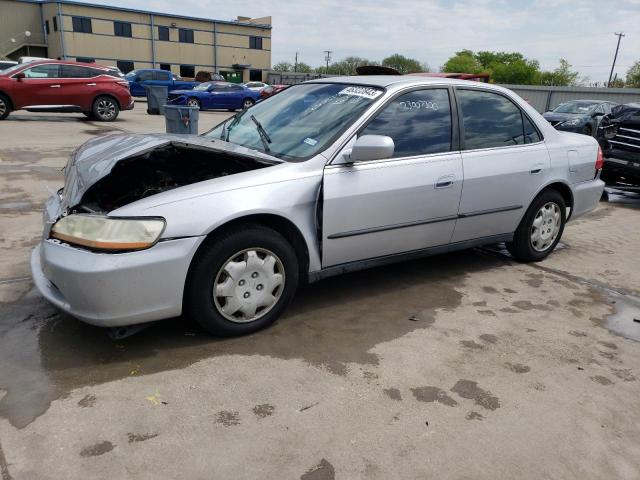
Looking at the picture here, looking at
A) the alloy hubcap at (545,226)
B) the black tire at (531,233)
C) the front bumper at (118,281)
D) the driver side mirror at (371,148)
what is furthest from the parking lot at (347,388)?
the driver side mirror at (371,148)

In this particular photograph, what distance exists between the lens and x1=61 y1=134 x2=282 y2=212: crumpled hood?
300 cm

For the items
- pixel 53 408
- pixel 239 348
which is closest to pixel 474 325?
pixel 239 348

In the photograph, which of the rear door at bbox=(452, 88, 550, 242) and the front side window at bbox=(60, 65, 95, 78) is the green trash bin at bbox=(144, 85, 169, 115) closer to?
the front side window at bbox=(60, 65, 95, 78)

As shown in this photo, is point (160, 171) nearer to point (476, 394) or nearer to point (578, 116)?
point (476, 394)

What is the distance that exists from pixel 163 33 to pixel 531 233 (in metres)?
54.3

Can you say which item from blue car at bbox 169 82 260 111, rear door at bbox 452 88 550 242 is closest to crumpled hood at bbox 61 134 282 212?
rear door at bbox 452 88 550 242

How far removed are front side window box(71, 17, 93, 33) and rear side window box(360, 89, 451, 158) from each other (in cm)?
5161

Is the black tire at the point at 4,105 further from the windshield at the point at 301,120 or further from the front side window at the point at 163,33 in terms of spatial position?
the front side window at the point at 163,33

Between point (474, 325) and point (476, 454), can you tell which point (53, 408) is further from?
point (474, 325)

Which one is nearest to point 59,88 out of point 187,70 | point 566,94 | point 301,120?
point 301,120

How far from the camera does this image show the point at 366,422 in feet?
8.06

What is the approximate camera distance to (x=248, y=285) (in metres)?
3.07

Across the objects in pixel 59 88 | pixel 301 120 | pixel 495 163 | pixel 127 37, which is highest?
pixel 127 37

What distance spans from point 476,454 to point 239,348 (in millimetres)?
1421
